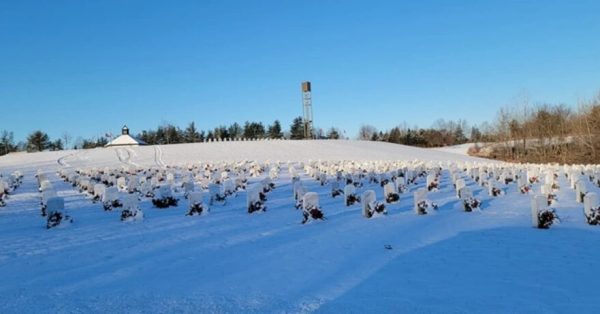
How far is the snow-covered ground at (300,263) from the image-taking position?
5.24 metres

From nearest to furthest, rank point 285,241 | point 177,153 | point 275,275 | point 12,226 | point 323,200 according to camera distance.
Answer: point 275,275
point 285,241
point 12,226
point 323,200
point 177,153

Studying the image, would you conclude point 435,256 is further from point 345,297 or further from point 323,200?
point 323,200

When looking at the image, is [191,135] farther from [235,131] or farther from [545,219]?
[545,219]

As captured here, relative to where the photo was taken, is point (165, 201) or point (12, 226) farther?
point (165, 201)

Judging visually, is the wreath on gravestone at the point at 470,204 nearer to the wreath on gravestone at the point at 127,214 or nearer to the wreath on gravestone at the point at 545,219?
the wreath on gravestone at the point at 545,219

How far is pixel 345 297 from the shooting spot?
5.40 m

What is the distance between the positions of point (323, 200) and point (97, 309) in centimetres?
999

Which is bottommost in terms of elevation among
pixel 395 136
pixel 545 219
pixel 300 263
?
pixel 300 263

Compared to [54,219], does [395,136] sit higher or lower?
higher

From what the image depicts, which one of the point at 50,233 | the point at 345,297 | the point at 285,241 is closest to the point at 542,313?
the point at 345,297

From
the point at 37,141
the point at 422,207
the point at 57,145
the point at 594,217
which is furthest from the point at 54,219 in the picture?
the point at 57,145

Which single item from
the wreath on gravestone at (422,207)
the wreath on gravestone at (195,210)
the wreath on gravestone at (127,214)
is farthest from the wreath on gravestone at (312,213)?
the wreath on gravestone at (127,214)

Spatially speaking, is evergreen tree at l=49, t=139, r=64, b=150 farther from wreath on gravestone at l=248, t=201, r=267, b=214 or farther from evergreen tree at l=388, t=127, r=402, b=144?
wreath on gravestone at l=248, t=201, r=267, b=214

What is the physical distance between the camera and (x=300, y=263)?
6949 millimetres
